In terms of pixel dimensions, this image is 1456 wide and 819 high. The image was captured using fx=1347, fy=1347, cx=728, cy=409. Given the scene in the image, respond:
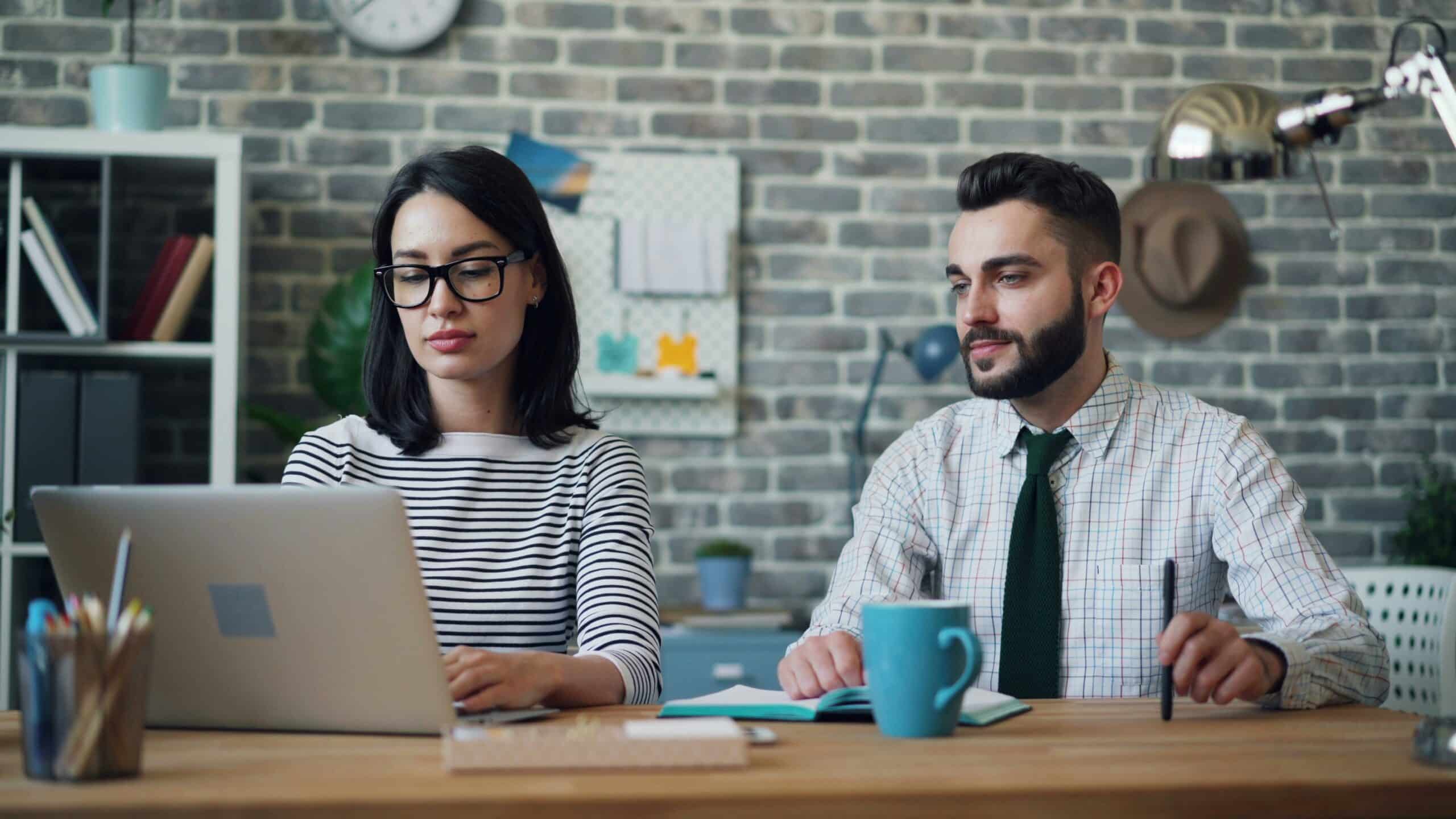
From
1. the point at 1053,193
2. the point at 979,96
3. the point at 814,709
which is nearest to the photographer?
the point at 814,709

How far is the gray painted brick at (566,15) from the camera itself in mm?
3299

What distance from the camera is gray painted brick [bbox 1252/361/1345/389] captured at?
3.48m

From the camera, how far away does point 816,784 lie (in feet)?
2.85

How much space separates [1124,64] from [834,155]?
796mm

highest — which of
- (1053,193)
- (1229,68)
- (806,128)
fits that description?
(1229,68)

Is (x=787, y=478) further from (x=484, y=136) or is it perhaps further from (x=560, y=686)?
(x=560, y=686)

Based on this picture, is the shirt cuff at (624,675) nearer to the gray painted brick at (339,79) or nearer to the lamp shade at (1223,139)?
the lamp shade at (1223,139)

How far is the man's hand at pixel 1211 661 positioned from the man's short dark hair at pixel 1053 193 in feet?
2.36

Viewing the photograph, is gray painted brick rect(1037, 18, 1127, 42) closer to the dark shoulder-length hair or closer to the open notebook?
the dark shoulder-length hair

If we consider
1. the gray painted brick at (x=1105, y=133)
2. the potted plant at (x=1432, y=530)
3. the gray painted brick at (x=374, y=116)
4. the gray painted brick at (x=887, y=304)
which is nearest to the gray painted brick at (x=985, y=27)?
the gray painted brick at (x=1105, y=133)

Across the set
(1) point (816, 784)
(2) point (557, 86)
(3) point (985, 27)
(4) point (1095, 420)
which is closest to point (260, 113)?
(2) point (557, 86)

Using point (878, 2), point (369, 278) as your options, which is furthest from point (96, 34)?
point (878, 2)

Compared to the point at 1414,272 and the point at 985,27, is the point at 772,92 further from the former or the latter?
the point at 1414,272

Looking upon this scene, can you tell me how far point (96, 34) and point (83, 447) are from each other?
1038 millimetres
